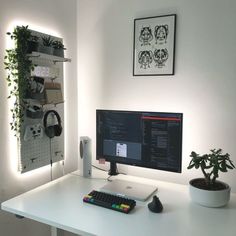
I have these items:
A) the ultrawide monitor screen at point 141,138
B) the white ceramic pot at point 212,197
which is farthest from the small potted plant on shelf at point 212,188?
the ultrawide monitor screen at point 141,138

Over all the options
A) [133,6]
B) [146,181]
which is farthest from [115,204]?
[133,6]

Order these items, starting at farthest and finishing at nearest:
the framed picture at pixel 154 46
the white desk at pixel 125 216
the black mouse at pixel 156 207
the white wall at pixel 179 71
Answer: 1. the framed picture at pixel 154 46
2. the white wall at pixel 179 71
3. the black mouse at pixel 156 207
4. the white desk at pixel 125 216

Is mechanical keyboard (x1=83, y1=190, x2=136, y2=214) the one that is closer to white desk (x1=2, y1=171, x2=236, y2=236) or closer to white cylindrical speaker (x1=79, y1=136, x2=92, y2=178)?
white desk (x1=2, y1=171, x2=236, y2=236)

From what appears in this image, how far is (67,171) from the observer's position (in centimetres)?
216

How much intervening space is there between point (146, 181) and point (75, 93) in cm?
96

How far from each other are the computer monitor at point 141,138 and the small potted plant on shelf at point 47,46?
0.54 m

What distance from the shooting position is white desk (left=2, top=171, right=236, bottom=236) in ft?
3.91

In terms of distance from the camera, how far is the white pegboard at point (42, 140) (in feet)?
5.57

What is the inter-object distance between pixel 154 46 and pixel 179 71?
0.86ft

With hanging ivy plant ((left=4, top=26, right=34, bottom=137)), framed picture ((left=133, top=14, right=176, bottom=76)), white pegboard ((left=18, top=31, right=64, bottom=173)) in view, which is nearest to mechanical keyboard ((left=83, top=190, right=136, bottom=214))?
white pegboard ((left=18, top=31, right=64, bottom=173))

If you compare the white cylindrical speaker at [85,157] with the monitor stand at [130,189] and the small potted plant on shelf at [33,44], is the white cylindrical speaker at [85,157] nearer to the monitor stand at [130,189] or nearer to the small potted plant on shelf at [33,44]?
the monitor stand at [130,189]

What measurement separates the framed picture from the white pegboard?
0.61 m

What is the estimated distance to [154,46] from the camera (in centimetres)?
187

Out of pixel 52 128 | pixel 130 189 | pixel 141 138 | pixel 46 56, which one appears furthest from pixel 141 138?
pixel 46 56
